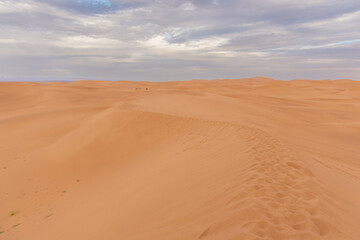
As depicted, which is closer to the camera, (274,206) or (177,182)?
(274,206)

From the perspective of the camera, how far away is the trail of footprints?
8.75 ft

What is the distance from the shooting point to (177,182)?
15.4 feet

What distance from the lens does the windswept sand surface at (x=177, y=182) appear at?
3020 millimetres

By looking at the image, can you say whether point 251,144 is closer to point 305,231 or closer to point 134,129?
point 305,231

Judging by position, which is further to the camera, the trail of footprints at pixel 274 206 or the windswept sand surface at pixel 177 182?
the windswept sand surface at pixel 177 182

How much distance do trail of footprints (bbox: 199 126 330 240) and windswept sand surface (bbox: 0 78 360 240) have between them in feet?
0.05

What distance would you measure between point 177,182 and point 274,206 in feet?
6.77

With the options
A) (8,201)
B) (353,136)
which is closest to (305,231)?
(8,201)

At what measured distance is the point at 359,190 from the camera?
179 inches

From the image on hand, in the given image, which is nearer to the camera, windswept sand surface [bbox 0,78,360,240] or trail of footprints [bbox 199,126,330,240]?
trail of footprints [bbox 199,126,330,240]

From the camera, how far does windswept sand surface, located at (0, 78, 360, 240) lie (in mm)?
3020

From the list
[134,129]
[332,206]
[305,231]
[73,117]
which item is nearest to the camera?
[305,231]

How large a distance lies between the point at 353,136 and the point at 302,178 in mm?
8524

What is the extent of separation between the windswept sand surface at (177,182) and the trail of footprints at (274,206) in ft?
0.05
